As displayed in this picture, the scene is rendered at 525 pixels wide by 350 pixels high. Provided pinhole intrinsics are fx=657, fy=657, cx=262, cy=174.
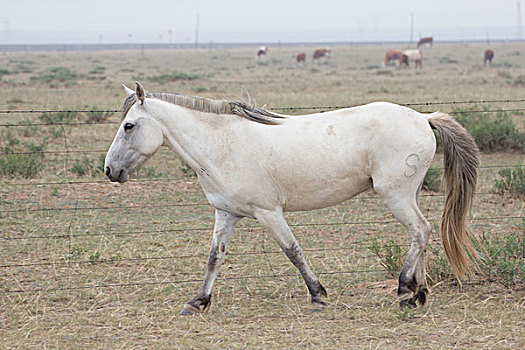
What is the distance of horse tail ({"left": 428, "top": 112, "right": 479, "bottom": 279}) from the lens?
18.1 feet

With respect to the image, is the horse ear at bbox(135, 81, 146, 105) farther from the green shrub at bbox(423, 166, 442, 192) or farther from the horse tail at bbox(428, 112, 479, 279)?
the green shrub at bbox(423, 166, 442, 192)

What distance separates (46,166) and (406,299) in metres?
7.28

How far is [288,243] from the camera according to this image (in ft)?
17.4

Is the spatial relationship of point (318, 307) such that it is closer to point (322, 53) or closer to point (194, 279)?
point (194, 279)

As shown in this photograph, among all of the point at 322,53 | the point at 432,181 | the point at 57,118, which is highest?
the point at 322,53

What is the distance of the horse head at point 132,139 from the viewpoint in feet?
17.3

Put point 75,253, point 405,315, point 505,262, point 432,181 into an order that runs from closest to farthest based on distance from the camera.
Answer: point 405,315 < point 505,262 < point 75,253 < point 432,181

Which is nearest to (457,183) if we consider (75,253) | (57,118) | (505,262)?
(505,262)

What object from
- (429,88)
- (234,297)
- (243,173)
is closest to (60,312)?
(234,297)

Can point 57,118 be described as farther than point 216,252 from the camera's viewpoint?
Yes

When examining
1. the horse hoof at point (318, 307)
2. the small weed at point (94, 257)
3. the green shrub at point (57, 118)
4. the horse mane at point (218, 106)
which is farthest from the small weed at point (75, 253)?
the green shrub at point (57, 118)

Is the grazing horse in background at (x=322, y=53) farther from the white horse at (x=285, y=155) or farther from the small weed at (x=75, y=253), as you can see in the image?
the white horse at (x=285, y=155)

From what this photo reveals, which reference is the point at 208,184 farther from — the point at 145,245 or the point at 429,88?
the point at 429,88

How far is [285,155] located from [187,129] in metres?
0.83
